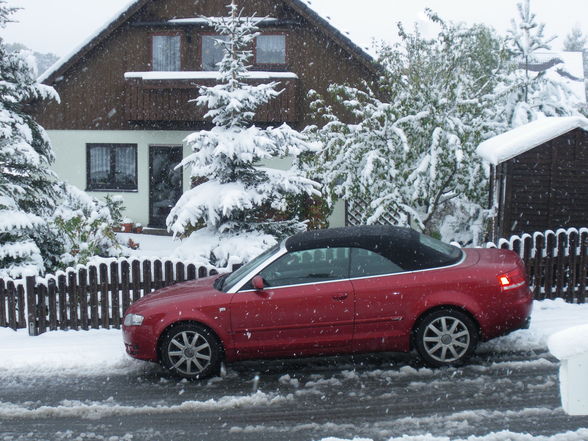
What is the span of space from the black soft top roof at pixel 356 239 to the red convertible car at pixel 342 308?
13 millimetres

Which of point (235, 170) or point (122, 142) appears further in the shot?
point (122, 142)

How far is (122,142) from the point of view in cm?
1977

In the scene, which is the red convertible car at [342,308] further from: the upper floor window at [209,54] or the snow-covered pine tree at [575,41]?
the snow-covered pine tree at [575,41]

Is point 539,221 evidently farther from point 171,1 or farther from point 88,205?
point 171,1

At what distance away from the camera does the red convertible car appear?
7070mm

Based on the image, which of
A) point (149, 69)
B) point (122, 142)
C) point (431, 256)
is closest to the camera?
point (431, 256)

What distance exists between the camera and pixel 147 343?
290 inches

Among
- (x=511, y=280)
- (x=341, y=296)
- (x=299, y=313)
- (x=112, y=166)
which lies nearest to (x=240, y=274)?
(x=299, y=313)

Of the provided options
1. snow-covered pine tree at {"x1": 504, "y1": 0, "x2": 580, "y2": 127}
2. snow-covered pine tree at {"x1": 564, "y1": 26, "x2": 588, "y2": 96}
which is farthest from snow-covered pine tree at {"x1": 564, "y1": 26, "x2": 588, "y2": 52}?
snow-covered pine tree at {"x1": 504, "y1": 0, "x2": 580, "y2": 127}

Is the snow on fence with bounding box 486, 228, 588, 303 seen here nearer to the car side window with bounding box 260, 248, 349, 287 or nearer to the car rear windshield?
the car rear windshield

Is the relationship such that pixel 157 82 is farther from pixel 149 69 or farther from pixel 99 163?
pixel 99 163

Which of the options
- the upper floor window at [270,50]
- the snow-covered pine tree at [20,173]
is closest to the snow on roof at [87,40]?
the upper floor window at [270,50]

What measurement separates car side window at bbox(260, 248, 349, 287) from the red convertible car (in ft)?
0.03

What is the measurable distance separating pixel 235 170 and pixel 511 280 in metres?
4.90
